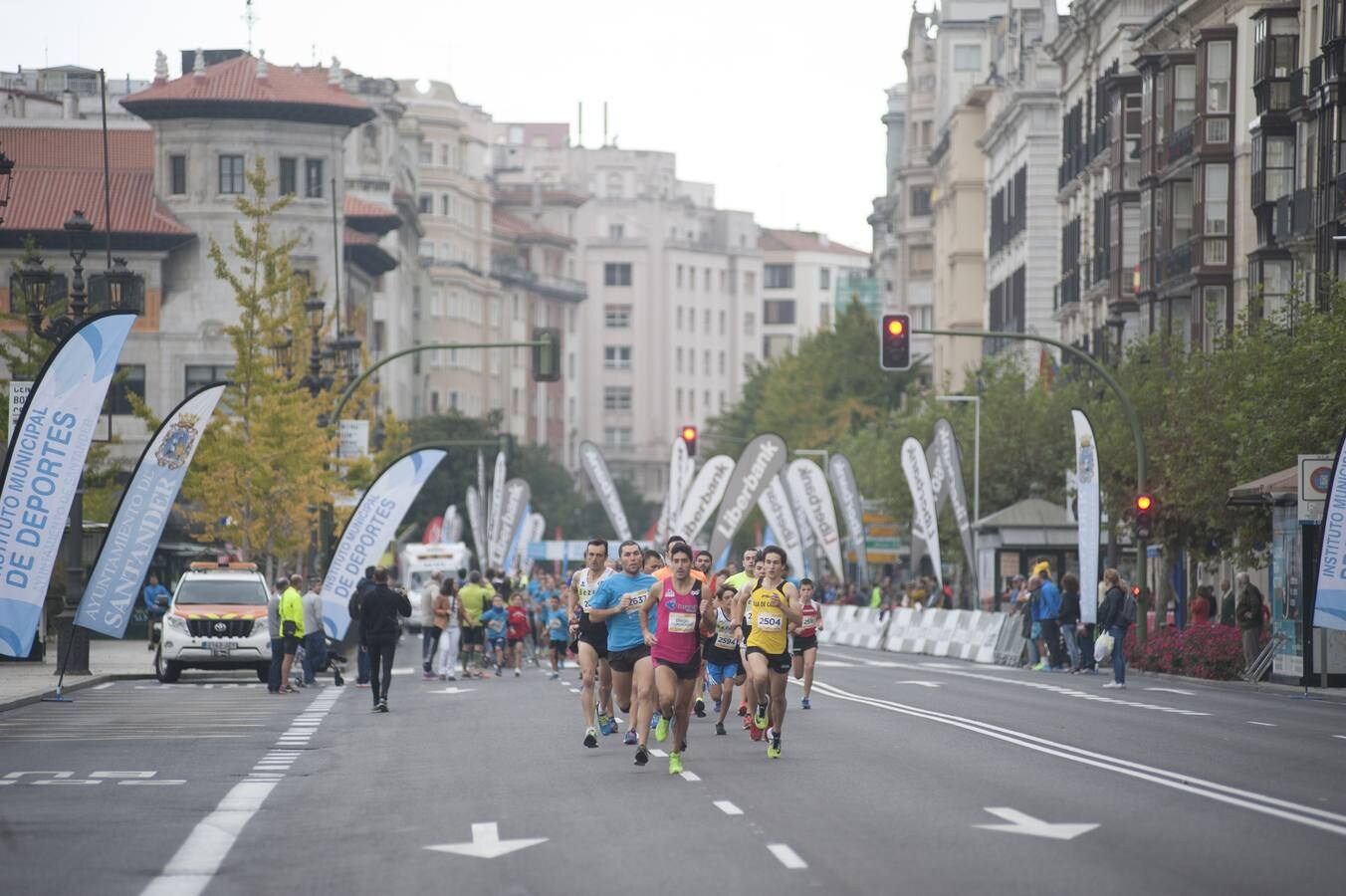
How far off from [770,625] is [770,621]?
0.04 m

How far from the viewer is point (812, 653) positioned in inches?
1133

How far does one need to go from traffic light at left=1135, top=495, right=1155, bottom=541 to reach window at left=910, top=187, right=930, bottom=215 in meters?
85.7

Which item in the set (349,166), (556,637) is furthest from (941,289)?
(556,637)

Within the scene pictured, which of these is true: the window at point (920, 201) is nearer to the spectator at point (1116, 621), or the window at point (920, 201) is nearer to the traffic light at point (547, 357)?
the traffic light at point (547, 357)

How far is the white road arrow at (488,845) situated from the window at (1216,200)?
52189 millimetres

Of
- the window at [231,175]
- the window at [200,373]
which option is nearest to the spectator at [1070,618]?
the window at [200,373]

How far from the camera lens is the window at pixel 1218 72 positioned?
6338cm

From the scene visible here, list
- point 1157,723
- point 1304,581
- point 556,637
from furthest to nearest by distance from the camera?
1. point 556,637
2. point 1304,581
3. point 1157,723

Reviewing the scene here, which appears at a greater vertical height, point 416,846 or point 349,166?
point 349,166

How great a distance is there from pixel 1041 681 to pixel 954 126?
7595 centimetres

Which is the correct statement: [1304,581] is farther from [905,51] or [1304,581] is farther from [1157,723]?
[905,51]

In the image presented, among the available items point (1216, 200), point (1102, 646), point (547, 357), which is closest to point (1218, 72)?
point (1216, 200)

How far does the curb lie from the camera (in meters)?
30.5

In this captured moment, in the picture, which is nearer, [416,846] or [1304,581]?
[416,846]
